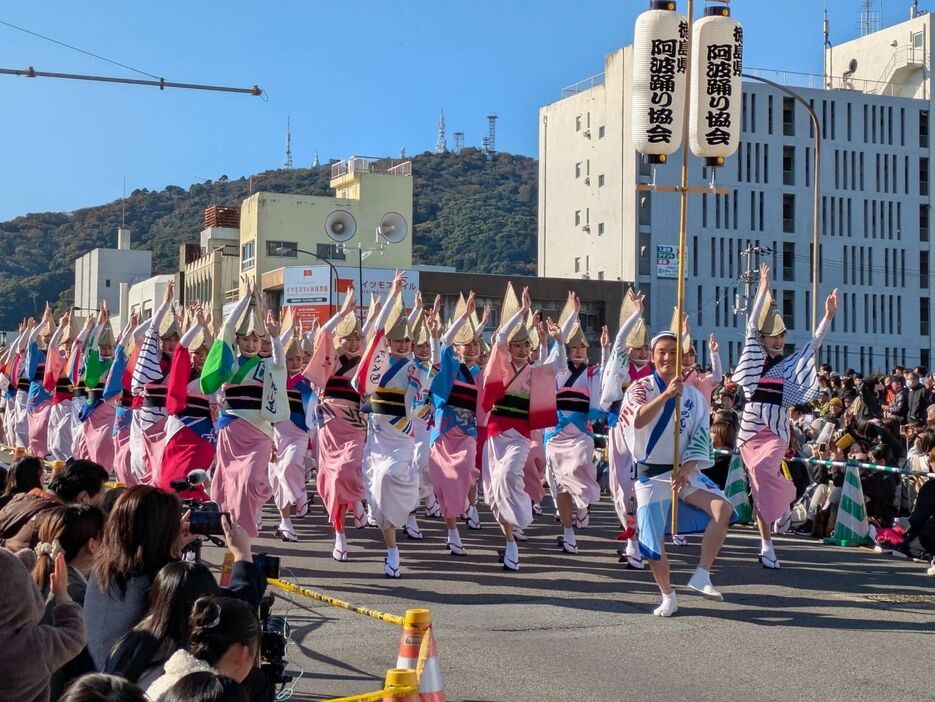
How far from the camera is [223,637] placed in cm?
404

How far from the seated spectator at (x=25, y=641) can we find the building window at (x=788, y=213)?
6890 centimetres

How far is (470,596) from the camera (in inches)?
382

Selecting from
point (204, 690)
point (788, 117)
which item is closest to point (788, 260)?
point (788, 117)

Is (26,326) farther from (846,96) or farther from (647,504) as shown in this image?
(846,96)

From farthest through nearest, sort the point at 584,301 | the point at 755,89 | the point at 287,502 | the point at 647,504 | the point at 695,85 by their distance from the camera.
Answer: the point at 755,89 → the point at 584,301 → the point at 287,502 → the point at 695,85 → the point at 647,504

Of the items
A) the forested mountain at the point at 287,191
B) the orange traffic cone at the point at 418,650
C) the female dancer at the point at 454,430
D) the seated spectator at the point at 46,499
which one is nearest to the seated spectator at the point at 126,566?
the seated spectator at the point at 46,499

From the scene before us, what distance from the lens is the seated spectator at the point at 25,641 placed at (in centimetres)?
392

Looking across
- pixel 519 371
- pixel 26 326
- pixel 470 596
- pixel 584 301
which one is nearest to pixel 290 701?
pixel 470 596

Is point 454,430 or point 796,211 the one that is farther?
point 796,211

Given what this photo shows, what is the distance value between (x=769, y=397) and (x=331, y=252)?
56878 mm

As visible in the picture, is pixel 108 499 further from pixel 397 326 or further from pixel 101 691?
pixel 397 326

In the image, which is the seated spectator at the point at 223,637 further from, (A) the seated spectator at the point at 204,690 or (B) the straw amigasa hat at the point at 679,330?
(B) the straw amigasa hat at the point at 679,330

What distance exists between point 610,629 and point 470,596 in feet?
5.05

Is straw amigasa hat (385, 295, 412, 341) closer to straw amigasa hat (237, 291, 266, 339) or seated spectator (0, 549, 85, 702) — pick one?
straw amigasa hat (237, 291, 266, 339)
